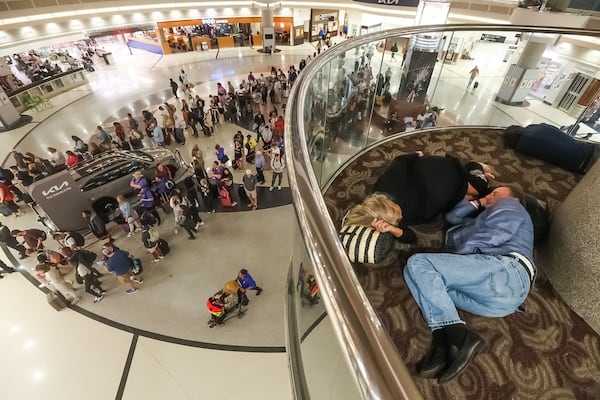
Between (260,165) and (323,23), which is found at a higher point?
(323,23)

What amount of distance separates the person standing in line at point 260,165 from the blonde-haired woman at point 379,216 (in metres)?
6.22

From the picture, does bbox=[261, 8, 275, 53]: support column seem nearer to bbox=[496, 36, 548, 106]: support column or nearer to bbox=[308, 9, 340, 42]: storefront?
bbox=[308, 9, 340, 42]: storefront

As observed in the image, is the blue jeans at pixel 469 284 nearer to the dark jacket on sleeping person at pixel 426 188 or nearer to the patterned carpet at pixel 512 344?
the patterned carpet at pixel 512 344

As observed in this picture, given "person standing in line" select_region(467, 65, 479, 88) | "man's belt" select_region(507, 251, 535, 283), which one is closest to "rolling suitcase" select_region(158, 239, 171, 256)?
"man's belt" select_region(507, 251, 535, 283)

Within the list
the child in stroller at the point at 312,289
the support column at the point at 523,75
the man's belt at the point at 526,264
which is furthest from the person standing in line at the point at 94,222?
the support column at the point at 523,75

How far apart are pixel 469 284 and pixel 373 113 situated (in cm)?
382

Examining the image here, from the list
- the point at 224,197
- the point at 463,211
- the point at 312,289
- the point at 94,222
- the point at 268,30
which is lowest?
the point at 224,197

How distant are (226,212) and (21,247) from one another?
15.0 ft

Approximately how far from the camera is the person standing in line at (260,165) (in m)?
8.03

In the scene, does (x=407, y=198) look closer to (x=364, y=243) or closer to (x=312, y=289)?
(x=364, y=243)

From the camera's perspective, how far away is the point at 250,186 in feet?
23.7

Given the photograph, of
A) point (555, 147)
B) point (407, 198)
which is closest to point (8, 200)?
point (407, 198)

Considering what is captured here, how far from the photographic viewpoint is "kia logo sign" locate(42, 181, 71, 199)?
640cm

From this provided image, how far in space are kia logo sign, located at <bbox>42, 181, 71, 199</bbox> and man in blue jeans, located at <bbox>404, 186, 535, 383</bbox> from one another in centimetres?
778
